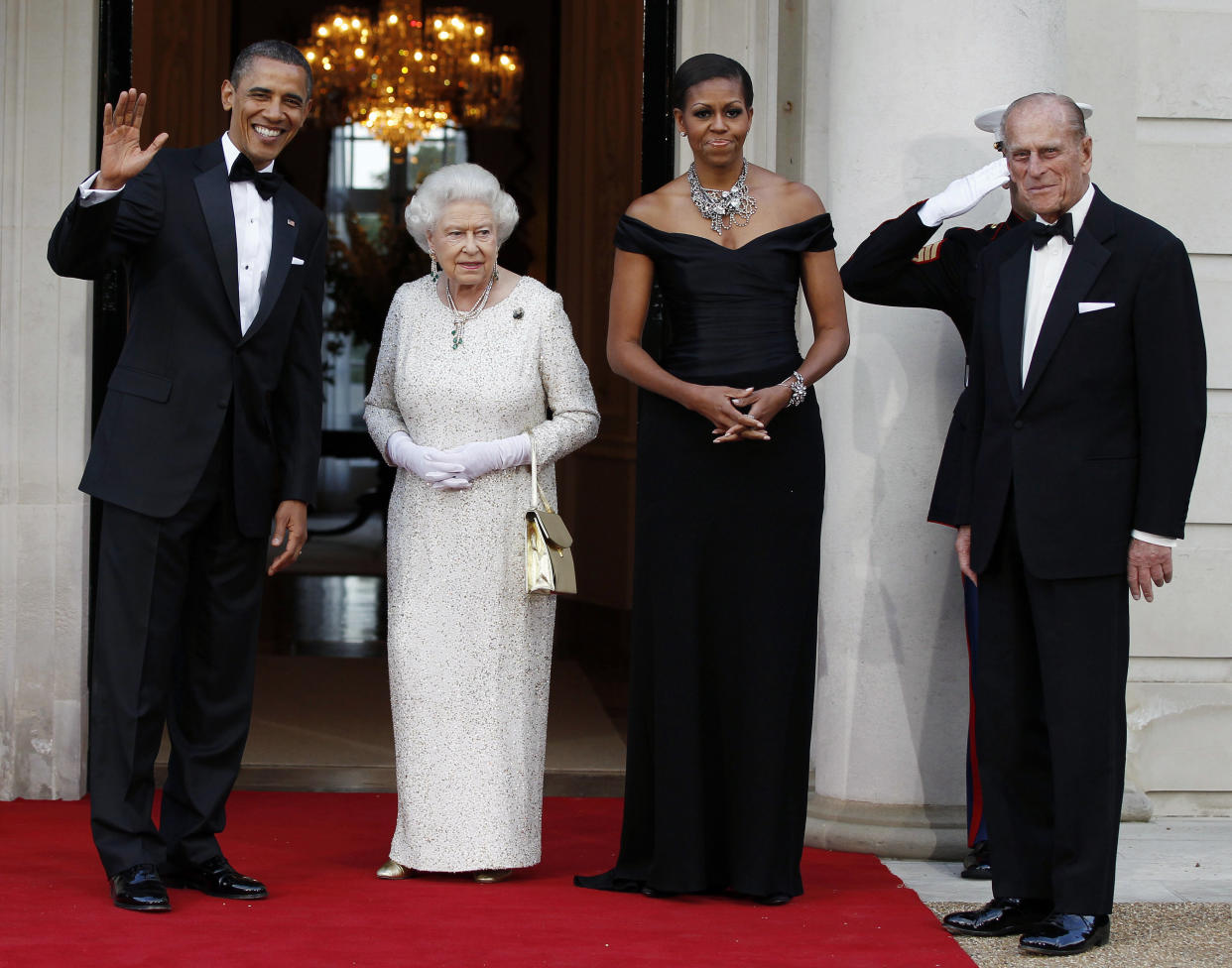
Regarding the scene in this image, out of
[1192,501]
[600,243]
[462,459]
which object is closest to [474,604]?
[462,459]

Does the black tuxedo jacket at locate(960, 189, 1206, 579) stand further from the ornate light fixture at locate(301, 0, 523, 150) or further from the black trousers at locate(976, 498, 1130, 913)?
the ornate light fixture at locate(301, 0, 523, 150)

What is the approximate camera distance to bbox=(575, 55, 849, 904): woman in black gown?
3971 millimetres

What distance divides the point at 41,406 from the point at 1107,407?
3173mm

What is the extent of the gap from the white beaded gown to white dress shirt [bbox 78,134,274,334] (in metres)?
0.45

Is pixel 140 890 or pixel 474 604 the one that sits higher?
pixel 474 604

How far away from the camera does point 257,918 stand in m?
3.69

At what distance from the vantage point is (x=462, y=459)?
4090 mm

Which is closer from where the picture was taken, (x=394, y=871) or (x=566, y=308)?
(x=394, y=871)

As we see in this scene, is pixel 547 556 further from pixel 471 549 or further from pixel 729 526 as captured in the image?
pixel 729 526

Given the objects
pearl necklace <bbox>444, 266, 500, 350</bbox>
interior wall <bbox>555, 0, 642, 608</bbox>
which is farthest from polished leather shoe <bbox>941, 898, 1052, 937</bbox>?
interior wall <bbox>555, 0, 642, 608</bbox>

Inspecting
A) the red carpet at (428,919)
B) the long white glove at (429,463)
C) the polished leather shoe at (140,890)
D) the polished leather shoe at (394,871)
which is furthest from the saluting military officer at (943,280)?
the polished leather shoe at (140,890)

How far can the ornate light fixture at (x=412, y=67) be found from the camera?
13.1 metres

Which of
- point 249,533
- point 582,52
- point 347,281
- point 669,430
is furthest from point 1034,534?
point 347,281

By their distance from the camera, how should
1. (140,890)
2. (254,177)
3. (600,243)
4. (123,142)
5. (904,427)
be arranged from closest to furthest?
(123,142) → (140,890) → (254,177) → (904,427) → (600,243)
